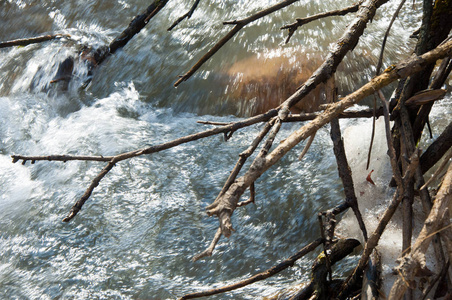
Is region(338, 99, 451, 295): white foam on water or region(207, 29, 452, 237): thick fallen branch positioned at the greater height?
region(207, 29, 452, 237): thick fallen branch

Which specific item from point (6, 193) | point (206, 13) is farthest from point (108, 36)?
point (6, 193)

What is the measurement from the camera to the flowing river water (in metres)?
2.92

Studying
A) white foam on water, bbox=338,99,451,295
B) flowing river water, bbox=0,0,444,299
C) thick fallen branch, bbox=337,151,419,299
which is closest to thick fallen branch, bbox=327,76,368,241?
white foam on water, bbox=338,99,451,295

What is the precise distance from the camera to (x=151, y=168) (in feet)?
12.7

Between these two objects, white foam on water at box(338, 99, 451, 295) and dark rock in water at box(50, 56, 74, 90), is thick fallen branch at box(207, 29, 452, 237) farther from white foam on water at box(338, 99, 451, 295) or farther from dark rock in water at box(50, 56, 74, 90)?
dark rock in water at box(50, 56, 74, 90)

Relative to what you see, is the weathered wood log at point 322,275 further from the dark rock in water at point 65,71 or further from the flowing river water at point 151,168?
Answer: the dark rock in water at point 65,71

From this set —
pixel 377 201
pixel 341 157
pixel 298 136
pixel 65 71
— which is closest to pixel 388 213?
pixel 341 157

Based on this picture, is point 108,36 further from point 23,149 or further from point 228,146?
point 228,146

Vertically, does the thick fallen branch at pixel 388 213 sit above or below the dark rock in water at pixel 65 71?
below

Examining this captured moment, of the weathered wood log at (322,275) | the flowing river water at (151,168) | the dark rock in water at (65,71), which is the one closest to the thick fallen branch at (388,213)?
the weathered wood log at (322,275)

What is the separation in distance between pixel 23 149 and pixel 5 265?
5.60 ft

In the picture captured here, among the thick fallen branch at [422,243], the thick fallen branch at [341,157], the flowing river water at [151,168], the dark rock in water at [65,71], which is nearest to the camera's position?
the thick fallen branch at [422,243]

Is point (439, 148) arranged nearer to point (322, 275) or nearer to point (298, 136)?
point (322, 275)

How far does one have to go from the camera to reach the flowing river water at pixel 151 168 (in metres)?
2.92
